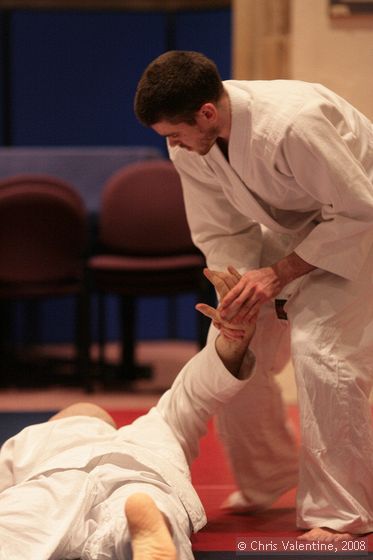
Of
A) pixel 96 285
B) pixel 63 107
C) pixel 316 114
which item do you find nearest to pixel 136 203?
pixel 96 285

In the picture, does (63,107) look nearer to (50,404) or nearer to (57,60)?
(57,60)

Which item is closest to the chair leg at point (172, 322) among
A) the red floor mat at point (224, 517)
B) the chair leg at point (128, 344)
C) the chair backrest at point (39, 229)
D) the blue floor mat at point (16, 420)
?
the chair leg at point (128, 344)

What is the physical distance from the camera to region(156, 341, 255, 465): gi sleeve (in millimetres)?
2869

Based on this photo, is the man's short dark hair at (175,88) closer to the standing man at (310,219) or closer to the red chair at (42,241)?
the standing man at (310,219)

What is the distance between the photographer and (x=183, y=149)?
9.54ft

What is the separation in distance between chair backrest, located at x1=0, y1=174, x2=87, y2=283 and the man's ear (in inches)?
106

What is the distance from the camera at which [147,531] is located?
2203mm

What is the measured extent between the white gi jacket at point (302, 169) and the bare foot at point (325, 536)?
2.07 ft

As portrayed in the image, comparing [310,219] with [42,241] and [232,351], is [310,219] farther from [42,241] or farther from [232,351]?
[42,241]

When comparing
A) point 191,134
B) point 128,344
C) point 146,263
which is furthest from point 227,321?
point 128,344

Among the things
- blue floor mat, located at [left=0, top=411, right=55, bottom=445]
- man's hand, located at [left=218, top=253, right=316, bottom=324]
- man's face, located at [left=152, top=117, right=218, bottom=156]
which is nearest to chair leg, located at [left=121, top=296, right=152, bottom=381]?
blue floor mat, located at [left=0, top=411, right=55, bottom=445]

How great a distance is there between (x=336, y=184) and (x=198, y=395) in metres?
0.68

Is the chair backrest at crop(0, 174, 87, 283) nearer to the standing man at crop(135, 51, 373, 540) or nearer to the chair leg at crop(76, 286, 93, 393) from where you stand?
the chair leg at crop(76, 286, 93, 393)

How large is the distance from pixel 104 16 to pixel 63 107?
2.36 ft
